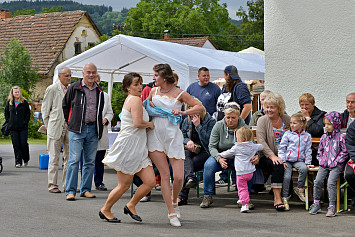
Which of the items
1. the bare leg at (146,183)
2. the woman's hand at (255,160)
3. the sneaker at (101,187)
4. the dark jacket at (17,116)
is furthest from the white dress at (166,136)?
the dark jacket at (17,116)

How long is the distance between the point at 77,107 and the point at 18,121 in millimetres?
5557

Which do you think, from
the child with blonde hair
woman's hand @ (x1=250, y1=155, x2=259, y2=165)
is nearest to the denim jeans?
A: the child with blonde hair

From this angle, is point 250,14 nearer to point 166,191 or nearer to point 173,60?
point 173,60

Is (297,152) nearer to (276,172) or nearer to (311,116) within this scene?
(276,172)

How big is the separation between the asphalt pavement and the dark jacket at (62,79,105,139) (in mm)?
1135

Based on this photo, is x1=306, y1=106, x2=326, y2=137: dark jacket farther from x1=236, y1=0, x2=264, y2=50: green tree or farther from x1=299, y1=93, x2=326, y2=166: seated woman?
x1=236, y1=0, x2=264, y2=50: green tree

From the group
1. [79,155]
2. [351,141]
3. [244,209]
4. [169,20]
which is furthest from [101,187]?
[169,20]

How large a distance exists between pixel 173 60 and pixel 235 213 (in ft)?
17.6

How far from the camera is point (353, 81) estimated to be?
38.3ft

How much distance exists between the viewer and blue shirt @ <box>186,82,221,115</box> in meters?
10.8

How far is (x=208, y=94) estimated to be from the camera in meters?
10.8

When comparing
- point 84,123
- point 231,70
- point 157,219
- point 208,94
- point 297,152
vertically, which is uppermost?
point 231,70

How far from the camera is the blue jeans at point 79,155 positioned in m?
9.45

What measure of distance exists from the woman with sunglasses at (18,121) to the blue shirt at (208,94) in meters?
5.39
